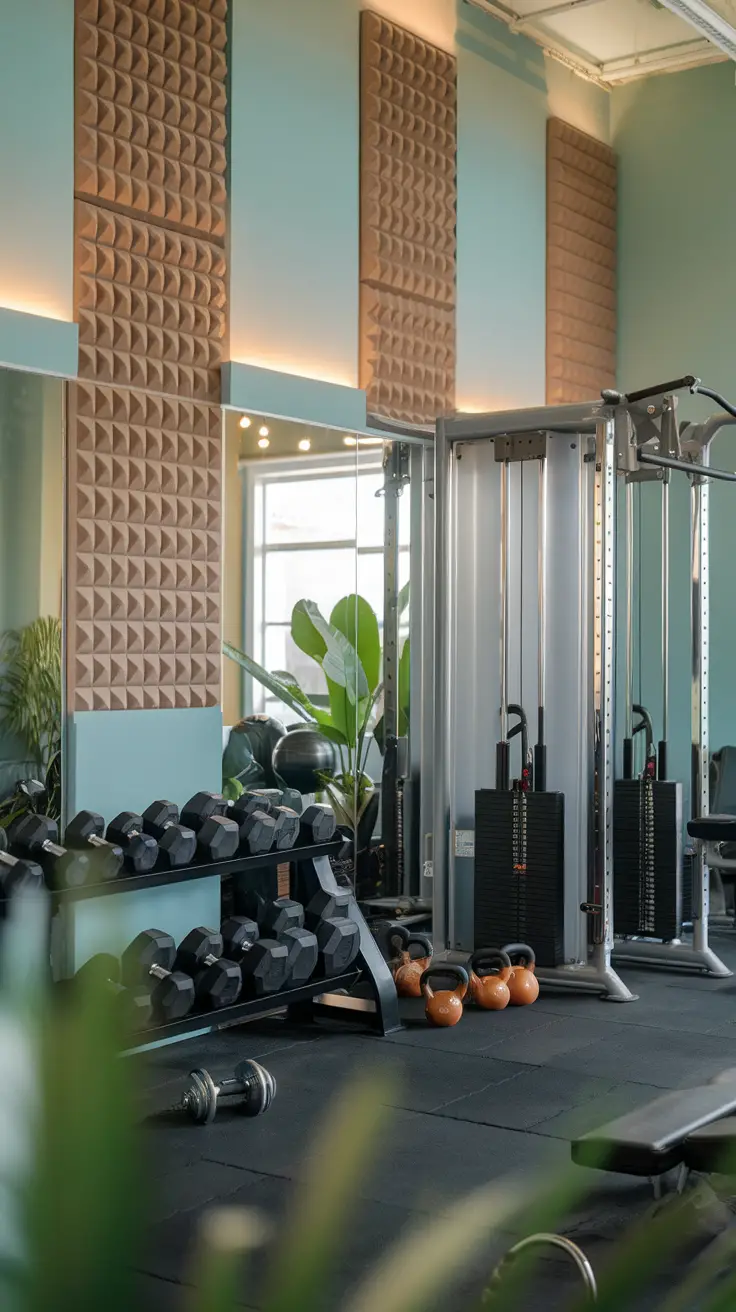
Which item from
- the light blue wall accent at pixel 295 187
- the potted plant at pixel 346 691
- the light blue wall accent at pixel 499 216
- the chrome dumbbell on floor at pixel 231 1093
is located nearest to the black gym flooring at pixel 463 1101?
the chrome dumbbell on floor at pixel 231 1093

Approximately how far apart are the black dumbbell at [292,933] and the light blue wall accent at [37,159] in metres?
1.89

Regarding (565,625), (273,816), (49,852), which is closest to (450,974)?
(273,816)

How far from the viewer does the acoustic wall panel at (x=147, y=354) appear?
172 inches

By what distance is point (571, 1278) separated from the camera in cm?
271

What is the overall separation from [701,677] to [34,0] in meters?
3.61

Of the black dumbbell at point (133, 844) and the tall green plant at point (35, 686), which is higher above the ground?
the tall green plant at point (35, 686)

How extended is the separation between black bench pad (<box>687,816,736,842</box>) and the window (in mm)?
1614

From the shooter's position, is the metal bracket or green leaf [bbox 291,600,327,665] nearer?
the metal bracket

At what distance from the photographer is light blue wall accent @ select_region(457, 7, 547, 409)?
254 inches

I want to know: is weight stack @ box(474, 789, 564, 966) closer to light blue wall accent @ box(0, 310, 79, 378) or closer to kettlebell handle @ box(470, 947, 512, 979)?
kettlebell handle @ box(470, 947, 512, 979)

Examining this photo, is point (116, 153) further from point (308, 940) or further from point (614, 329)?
point (614, 329)

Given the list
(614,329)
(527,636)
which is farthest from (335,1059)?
(614,329)

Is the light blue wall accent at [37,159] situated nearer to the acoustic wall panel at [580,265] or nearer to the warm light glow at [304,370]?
the warm light glow at [304,370]

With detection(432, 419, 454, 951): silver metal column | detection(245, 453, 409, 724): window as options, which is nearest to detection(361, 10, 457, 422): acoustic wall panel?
detection(245, 453, 409, 724): window
